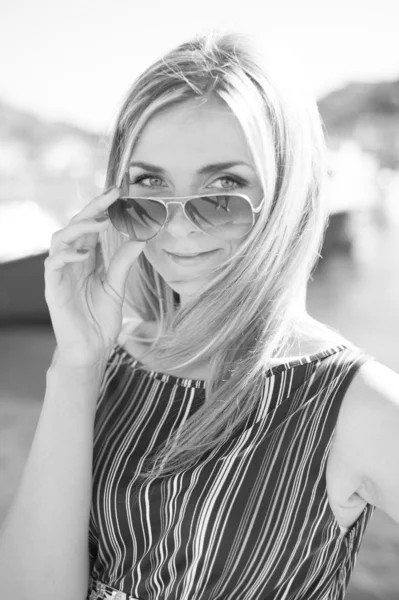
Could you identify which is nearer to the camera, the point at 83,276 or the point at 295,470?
the point at 295,470

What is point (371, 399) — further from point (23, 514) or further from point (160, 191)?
point (23, 514)

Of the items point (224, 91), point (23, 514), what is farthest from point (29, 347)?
point (224, 91)

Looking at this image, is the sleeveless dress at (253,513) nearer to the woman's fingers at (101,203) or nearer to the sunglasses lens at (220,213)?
the sunglasses lens at (220,213)

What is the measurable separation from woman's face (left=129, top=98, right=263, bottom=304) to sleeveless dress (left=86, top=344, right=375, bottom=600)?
0.31m

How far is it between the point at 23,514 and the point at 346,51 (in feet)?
9.86

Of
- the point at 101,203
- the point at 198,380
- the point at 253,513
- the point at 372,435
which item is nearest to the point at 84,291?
the point at 101,203

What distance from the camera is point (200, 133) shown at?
1411 millimetres

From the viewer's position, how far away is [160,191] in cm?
151

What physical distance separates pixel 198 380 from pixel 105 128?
7.75ft

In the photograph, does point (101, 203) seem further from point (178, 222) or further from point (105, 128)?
point (105, 128)

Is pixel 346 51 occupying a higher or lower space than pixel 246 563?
higher

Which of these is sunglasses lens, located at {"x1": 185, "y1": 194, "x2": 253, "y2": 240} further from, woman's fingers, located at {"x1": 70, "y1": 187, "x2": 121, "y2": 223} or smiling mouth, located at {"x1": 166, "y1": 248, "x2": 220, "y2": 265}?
woman's fingers, located at {"x1": 70, "y1": 187, "x2": 121, "y2": 223}

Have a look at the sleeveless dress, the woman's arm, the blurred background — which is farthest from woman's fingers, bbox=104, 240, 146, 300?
the blurred background

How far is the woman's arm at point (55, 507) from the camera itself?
4.82ft
